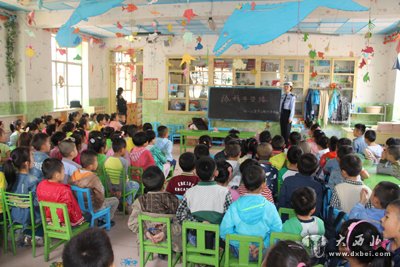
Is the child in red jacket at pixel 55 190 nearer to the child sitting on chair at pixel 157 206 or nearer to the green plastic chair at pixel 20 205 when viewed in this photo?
the green plastic chair at pixel 20 205

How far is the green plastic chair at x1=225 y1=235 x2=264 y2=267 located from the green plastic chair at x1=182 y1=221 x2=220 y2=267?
9cm

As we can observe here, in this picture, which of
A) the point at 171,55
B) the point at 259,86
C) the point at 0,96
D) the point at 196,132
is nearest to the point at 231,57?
the point at 259,86

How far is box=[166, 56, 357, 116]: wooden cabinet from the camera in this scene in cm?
892

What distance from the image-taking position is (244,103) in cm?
898

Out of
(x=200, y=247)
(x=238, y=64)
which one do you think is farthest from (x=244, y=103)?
(x=200, y=247)

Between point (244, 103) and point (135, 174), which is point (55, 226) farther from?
point (244, 103)

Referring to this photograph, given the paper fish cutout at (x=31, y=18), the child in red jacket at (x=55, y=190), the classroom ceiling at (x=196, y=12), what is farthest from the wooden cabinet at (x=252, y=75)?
the child in red jacket at (x=55, y=190)

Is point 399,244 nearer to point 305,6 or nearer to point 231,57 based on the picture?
point 305,6

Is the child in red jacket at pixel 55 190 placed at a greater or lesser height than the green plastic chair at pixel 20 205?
greater

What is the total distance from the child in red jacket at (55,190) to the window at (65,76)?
643 cm

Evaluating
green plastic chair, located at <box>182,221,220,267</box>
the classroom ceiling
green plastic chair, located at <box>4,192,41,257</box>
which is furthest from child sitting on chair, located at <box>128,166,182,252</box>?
the classroom ceiling

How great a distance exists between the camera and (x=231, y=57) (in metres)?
9.05

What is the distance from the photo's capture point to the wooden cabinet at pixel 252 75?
8.92 m

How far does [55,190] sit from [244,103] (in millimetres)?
6817
